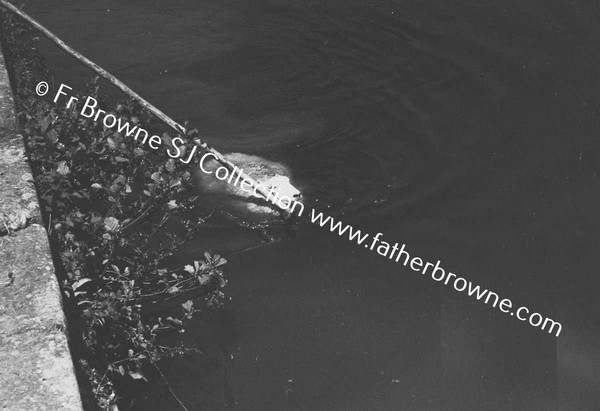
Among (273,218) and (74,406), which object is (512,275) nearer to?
(273,218)

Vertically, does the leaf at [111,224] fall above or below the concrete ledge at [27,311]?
above

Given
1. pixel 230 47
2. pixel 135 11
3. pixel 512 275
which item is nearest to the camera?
pixel 512 275

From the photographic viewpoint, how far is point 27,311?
2.67m

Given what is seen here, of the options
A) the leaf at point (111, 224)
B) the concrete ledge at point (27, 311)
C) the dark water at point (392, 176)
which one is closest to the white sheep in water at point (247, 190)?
the dark water at point (392, 176)

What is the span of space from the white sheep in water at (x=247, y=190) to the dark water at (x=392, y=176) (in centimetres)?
19

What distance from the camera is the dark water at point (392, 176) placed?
3.87 metres

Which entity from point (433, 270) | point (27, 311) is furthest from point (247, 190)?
point (27, 311)

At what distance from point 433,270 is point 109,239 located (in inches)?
76.3

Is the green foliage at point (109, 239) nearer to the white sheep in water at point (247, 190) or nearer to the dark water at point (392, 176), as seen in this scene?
the dark water at point (392, 176)

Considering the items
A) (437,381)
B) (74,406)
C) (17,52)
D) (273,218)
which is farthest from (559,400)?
(17,52)

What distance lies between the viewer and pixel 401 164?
16.9 feet

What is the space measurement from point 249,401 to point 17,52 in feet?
9.23

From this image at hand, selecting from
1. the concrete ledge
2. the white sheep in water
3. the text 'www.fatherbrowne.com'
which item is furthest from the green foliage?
the text 'www.fatherbrowne.com'

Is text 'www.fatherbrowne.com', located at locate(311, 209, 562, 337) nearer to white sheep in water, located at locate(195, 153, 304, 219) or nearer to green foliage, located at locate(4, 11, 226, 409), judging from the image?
white sheep in water, located at locate(195, 153, 304, 219)
